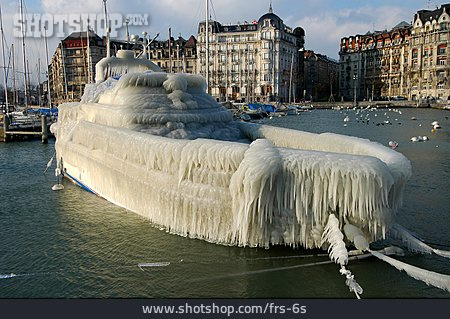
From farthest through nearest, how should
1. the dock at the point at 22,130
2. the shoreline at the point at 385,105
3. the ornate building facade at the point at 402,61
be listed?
the ornate building facade at the point at 402,61 < the shoreline at the point at 385,105 < the dock at the point at 22,130

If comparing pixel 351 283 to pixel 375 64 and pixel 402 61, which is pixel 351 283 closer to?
pixel 402 61

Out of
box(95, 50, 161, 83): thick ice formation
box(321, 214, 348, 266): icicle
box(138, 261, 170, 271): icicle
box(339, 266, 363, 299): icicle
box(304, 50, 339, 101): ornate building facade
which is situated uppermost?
box(304, 50, 339, 101): ornate building facade

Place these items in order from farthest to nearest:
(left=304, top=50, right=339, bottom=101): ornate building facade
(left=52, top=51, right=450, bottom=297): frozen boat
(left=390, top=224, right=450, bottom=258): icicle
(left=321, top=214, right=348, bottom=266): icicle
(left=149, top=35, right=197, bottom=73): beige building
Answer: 1. (left=304, top=50, right=339, bottom=101): ornate building facade
2. (left=149, top=35, right=197, bottom=73): beige building
3. (left=390, top=224, right=450, bottom=258): icicle
4. (left=52, top=51, right=450, bottom=297): frozen boat
5. (left=321, top=214, right=348, bottom=266): icicle

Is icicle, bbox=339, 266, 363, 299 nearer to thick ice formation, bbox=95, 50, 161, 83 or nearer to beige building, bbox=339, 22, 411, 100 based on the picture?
thick ice formation, bbox=95, 50, 161, 83

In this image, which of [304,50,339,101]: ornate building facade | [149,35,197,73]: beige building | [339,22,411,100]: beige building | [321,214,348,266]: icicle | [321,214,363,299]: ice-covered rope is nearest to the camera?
[321,214,363,299]: ice-covered rope

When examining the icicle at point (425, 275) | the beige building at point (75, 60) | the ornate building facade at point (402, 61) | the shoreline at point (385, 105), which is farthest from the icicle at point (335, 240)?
the beige building at point (75, 60)

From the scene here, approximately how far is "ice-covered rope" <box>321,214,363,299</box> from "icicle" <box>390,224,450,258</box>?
187 cm

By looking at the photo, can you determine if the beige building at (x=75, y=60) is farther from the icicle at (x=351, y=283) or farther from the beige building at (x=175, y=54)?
the icicle at (x=351, y=283)

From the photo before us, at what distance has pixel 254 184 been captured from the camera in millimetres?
8281

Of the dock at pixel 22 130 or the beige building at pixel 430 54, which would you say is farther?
the beige building at pixel 430 54

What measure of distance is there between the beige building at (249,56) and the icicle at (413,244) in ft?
369

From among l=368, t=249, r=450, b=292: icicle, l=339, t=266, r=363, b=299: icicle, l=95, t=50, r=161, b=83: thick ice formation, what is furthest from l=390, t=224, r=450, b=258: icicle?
l=95, t=50, r=161, b=83: thick ice formation

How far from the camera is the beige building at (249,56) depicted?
396 ft

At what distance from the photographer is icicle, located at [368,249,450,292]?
768 cm
